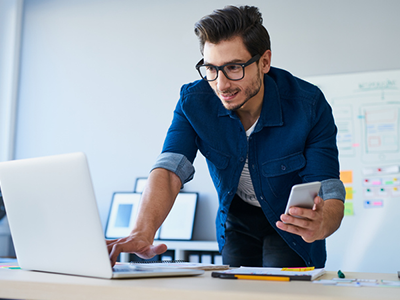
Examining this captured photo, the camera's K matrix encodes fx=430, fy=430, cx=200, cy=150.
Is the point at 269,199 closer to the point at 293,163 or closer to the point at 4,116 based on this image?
the point at 293,163

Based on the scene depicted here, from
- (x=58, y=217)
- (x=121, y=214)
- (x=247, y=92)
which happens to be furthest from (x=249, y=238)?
(x=121, y=214)

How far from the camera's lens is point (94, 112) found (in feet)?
11.5

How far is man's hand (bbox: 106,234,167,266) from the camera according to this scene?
96cm

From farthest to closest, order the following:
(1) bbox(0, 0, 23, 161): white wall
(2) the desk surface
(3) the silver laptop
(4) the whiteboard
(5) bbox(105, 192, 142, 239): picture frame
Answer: (1) bbox(0, 0, 23, 161): white wall < (5) bbox(105, 192, 142, 239): picture frame < (4) the whiteboard < (3) the silver laptop < (2) the desk surface

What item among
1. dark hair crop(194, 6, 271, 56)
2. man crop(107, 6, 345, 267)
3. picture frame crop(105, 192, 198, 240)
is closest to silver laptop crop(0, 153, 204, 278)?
man crop(107, 6, 345, 267)

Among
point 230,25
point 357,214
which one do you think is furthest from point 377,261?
point 230,25

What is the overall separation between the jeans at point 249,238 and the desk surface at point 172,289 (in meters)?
0.68

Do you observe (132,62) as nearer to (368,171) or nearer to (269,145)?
(368,171)

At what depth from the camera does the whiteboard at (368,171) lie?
2.75 m

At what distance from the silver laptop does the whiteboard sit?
2163mm

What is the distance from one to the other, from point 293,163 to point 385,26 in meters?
2.00

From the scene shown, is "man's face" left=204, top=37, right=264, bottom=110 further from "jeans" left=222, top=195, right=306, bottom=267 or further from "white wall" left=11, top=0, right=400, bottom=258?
"white wall" left=11, top=0, right=400, bottom=258

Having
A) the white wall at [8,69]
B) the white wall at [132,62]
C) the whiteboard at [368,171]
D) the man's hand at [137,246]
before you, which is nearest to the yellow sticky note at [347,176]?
the whiteboard at [368,171]

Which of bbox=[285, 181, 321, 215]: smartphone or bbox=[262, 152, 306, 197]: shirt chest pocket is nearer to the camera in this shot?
bbox=[285, 181, 321, 215]: smartphone
